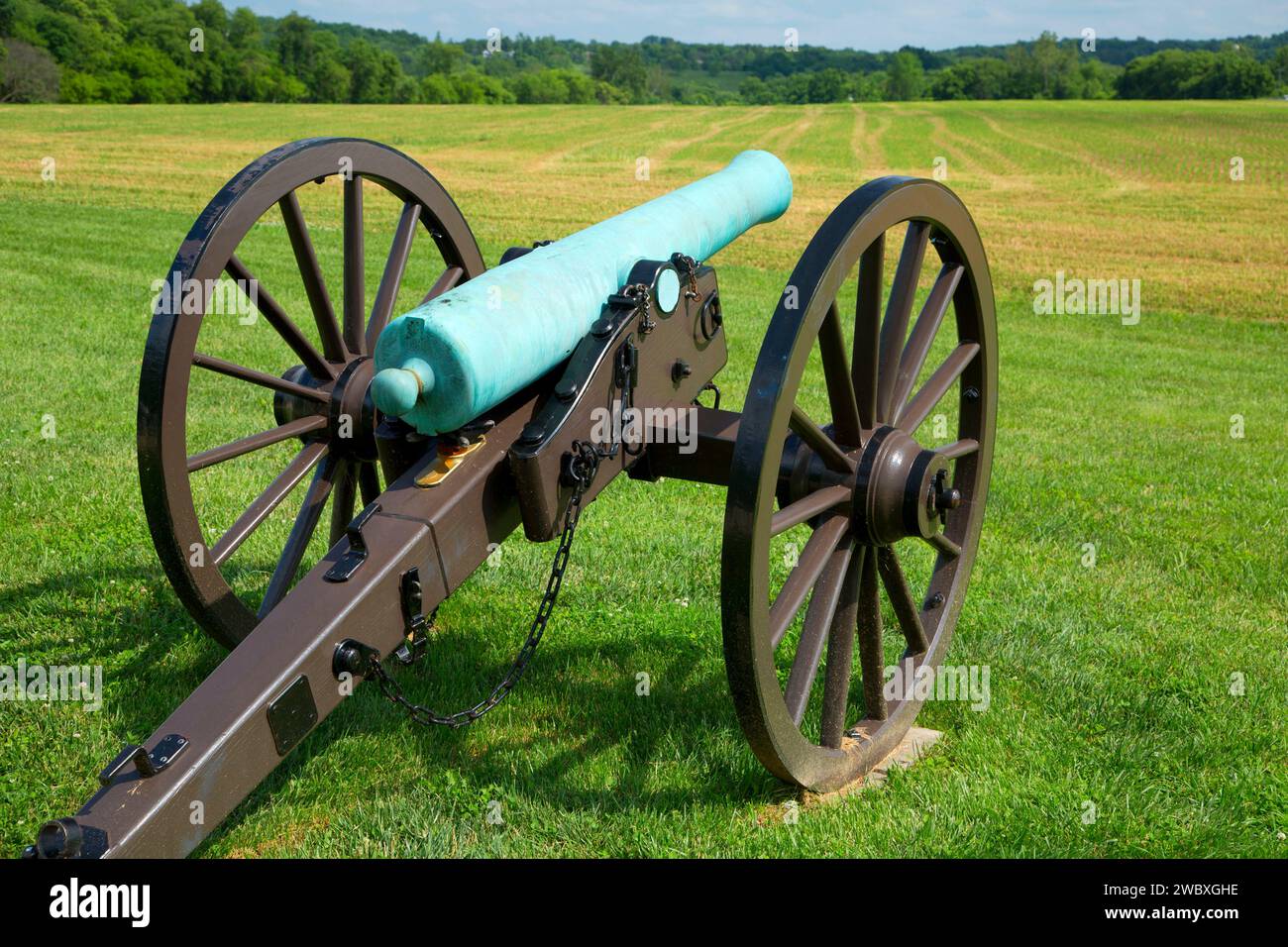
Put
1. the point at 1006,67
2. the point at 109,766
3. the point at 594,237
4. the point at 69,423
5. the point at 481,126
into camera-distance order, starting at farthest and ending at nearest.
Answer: the point at 1006,67 < the point at 481,126 < the point at 69,423 < the point at 594,237 < the point at 109,766

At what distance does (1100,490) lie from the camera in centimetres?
668

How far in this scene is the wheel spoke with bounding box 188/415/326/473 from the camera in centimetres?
366

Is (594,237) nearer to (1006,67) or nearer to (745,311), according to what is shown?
(745,311)

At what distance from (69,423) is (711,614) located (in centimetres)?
444

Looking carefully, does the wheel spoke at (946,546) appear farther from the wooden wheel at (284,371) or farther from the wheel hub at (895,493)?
the wooden wheel at (284,371)

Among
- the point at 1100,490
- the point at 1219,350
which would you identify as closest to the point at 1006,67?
the point at 1219,350

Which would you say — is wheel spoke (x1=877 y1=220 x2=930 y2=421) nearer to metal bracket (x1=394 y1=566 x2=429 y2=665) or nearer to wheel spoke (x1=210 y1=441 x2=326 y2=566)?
metal bracket (x1=394 y1=566 x2=429 y2=665)

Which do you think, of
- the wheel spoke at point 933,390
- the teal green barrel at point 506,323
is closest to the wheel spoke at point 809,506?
the wheel spoke at point 933,390

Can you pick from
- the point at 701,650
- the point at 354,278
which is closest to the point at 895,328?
the point at 701,650

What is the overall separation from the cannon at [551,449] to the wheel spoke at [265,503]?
0.5 inches

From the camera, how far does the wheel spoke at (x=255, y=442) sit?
3.66 meters

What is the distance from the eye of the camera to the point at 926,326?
375 centimetres

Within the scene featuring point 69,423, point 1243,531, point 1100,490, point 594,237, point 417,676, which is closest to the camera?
point 594,237

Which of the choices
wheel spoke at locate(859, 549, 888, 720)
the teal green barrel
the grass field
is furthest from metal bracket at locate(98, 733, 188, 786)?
wheel spoke at locate(859, 549, 888, 720)
